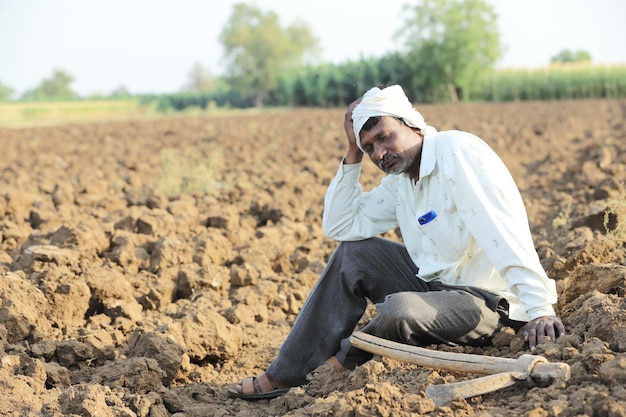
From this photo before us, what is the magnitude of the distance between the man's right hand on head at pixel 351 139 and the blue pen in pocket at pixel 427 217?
521mm

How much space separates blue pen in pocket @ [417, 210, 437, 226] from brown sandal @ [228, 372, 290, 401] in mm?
1042

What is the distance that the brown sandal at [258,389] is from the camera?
12.4 ft

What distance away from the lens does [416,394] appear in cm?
289

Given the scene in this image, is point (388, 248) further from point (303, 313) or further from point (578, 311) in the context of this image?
point (578, 311)

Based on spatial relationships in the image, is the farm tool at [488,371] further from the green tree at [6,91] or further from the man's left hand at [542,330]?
the green tree at [6,91]

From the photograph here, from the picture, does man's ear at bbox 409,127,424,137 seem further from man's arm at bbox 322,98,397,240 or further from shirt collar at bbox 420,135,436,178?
man's arm at bbox 322,98,397,240

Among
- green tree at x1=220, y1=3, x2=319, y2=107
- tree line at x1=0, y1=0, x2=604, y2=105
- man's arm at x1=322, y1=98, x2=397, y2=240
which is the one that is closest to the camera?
man's arm at x1=322, y1=98, x2=397, y2=240

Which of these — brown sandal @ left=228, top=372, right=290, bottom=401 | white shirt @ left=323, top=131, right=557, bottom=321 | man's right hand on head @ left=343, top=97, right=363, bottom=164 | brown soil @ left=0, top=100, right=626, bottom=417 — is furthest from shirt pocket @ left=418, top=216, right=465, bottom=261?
brown sandal @ left=228, top=372, right=290, bottom=401

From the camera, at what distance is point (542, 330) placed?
3143 millimetres

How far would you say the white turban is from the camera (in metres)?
3.54

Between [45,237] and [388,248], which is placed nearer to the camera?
[388,248]

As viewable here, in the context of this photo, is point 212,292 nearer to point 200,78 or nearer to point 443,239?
point 443,239

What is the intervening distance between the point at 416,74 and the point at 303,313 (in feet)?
139

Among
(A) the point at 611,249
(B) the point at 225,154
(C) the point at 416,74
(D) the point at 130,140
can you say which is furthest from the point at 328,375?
(C) the point at 416,74
